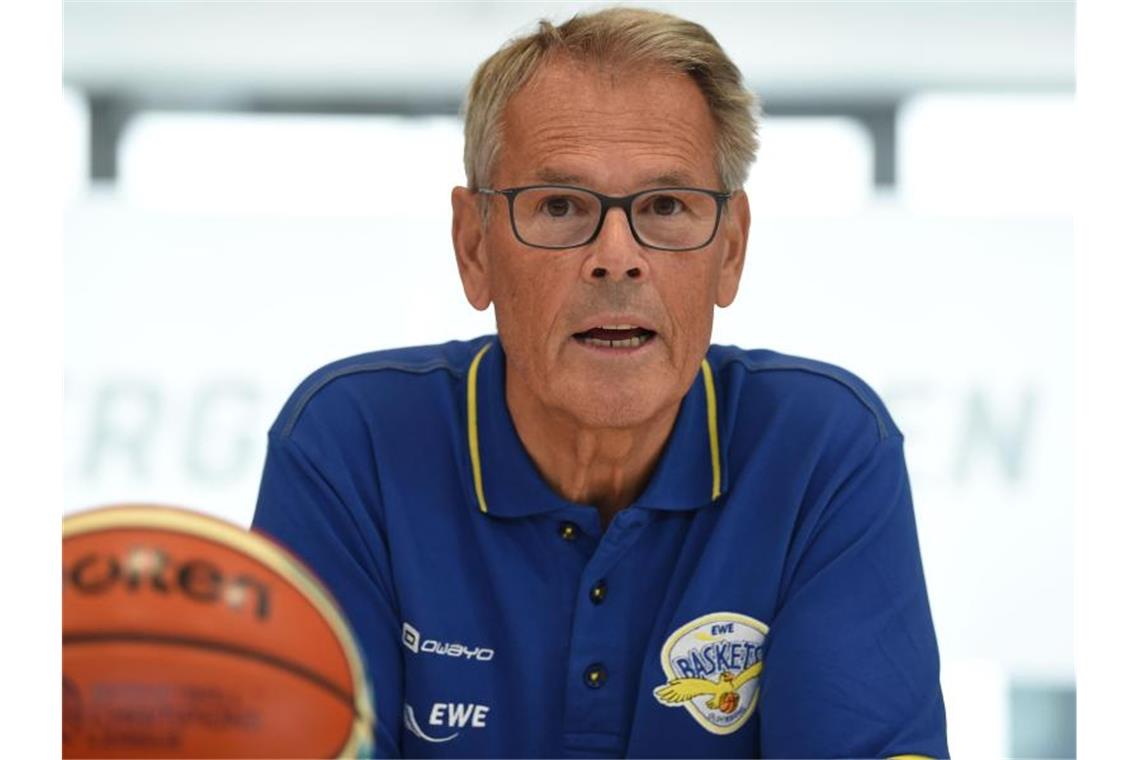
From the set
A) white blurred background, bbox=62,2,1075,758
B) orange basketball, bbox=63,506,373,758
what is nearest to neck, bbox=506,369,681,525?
orange basketball, bbox=63,506,373,758

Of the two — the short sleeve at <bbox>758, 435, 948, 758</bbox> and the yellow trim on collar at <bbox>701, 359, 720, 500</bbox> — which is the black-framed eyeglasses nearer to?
the yellow trim on collar at <bbox>701, 359, 720, 500</bbox>

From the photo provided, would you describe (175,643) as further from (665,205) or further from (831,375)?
(831,375)

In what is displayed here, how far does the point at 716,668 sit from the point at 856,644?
106 mm

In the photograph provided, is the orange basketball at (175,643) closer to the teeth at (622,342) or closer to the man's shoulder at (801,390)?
the teeth at (622,342)

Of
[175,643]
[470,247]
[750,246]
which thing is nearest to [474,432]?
[470,247]

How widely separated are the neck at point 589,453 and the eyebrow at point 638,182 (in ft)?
0.62

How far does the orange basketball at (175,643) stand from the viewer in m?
0.75

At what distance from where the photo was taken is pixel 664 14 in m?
1.08

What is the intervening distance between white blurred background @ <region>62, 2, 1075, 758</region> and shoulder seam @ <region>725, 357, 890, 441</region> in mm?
1656

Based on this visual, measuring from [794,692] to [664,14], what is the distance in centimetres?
53

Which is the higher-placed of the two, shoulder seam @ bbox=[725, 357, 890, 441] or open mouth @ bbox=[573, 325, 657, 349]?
open mouth @ bbox=[573, 325, 657, 349]

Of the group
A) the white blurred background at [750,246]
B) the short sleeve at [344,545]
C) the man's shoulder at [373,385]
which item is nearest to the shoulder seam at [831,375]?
the man's shoulder at [373,385]

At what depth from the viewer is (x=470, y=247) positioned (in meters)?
1.16

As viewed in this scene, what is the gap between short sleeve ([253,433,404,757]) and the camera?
1034 mm
